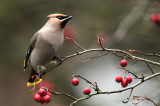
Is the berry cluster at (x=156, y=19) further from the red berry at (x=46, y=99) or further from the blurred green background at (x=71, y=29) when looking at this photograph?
the red berry at (x=46, y=99)

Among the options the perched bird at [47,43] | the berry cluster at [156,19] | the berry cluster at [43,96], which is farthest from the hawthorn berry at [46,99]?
the berry cluster at [156,19]

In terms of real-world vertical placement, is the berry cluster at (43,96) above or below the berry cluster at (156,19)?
below

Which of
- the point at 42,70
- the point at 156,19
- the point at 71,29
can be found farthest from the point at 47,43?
the point at 71,29

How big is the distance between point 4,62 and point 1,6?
115 cm

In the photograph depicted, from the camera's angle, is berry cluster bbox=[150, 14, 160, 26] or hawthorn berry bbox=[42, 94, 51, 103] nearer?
hawthorn berry bbox=[42, 94, 51, 103]

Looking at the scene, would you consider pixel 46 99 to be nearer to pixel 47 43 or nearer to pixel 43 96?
pixel 43 96

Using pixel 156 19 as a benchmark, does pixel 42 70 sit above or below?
below

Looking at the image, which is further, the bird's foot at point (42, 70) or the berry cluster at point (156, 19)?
the berry cluster at point (156, 19)

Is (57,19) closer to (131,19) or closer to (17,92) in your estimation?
(131,19)

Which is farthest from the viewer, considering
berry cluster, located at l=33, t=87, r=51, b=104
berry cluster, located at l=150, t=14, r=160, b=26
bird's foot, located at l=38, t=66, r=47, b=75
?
berry cluster, located at l=150, t=14, r=160, b=26

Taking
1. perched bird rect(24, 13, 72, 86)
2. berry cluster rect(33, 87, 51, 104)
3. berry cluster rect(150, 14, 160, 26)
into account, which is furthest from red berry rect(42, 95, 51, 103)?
berry cluster rect(150, 14, 160, 26)

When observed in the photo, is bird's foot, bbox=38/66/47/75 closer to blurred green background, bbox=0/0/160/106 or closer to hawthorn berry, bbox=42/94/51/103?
hawthorn berry, bbox=42/94/51/103

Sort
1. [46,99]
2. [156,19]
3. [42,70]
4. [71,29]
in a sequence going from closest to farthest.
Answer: [46,99] → [42,70] → [156,19] → [71,29]

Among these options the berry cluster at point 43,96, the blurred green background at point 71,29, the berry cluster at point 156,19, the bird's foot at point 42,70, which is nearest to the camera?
the berry cluster at point 43,96
